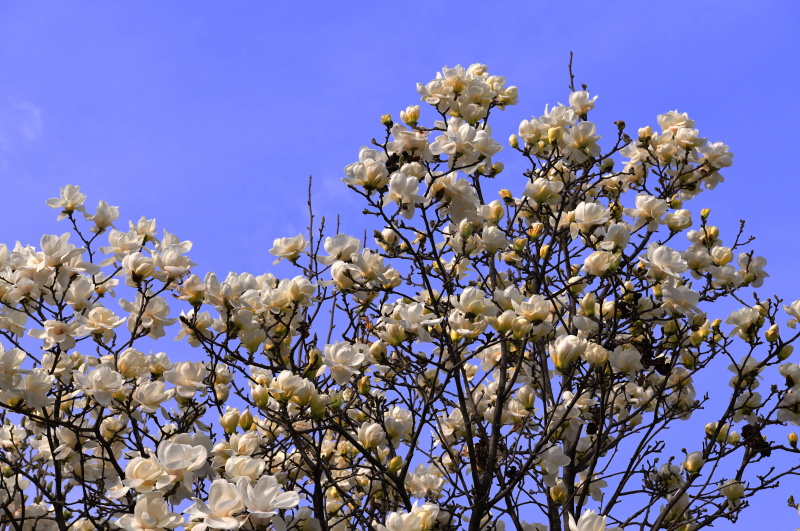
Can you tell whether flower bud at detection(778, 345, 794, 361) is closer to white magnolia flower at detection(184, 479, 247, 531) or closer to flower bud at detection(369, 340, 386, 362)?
flower bud at detection(369, 340, 386, 362)

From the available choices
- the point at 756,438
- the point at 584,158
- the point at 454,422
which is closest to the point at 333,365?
the point at 454,422

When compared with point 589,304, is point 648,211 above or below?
above

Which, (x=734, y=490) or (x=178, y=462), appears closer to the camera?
(x=178, y=462)

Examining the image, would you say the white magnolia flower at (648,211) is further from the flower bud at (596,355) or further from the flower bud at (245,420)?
the flower bud at (245,420)

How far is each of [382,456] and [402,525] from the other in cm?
145

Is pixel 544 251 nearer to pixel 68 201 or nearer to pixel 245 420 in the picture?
pixel 245 420

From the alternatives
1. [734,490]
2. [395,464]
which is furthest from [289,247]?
[734,490]

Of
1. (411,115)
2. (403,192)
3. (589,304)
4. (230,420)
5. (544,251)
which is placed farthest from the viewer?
(544,251)

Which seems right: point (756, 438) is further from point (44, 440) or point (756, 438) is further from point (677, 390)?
point (44, 440)

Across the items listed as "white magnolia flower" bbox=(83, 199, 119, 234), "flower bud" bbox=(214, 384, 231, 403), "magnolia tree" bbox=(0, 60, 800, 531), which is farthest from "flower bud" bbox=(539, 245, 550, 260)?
"white magnolia flower" bbox=(83, 199, 119, 234)

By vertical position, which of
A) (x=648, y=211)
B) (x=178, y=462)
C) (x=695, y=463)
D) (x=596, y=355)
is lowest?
(x=178, y=462)

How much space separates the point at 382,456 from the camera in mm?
3537

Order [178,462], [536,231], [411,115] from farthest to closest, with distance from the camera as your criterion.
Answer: [536,231], [411,115], [178,462]

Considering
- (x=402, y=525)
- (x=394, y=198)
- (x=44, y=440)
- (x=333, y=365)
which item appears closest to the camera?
(x=402, y=525)
